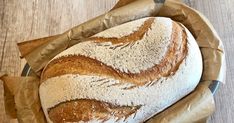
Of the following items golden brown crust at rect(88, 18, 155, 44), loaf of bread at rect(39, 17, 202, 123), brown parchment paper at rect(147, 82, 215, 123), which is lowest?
brown parchment paper at rect(147, 82, 215, 123)

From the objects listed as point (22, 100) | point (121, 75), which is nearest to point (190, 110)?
point (121, 75)

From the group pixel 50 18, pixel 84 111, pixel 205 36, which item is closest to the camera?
pixel 84 111

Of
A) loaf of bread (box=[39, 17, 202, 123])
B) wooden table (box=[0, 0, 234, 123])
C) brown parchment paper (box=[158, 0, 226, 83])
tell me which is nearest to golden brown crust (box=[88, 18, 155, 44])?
loaf of bread (box=[39, 17, 202, 123])

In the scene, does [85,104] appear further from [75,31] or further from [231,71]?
[231,71]

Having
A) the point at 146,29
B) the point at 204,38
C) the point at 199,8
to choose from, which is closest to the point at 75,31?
the point at 146,29

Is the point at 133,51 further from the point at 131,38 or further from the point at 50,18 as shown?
the point at 50,18

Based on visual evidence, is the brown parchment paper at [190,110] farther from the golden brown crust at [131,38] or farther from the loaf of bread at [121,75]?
the golden brown crust at [131,38]

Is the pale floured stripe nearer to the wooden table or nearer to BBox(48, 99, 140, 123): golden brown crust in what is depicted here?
BBox(48, 99, 140, 123): golden brown crust
